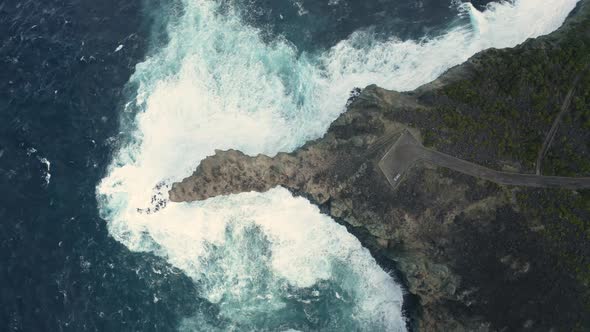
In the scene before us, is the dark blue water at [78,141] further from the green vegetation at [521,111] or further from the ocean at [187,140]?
the green vegetation at [521,111]

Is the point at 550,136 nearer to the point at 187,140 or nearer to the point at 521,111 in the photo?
the point at 521,111

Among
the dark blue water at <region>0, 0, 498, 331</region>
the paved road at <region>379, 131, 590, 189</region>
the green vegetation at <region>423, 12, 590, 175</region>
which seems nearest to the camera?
the paved road at <region>379, 131, 590, 189</region>

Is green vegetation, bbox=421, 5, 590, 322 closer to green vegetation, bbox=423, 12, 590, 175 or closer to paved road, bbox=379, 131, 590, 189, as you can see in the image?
green vegetation, bbox=423, 12, 590, 175

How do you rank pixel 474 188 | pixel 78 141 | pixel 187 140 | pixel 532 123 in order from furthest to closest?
pixel 187 140 → pixel 78 141 → pixel 532 123 → pixel 474 188

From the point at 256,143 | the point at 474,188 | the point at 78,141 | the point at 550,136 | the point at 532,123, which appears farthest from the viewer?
the point at 78,141

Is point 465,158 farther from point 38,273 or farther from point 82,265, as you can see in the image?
point 38,273

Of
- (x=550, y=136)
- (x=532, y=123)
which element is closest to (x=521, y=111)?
(x=532, y=123)

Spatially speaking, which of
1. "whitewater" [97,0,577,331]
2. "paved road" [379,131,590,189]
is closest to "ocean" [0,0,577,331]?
"whitewater" [97,0,577,331]
